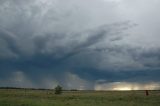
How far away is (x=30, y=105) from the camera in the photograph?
142 ft

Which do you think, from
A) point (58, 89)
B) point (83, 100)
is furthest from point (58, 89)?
point (83, 100)

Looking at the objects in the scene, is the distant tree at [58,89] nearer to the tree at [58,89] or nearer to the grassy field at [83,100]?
the tree at [58,89]

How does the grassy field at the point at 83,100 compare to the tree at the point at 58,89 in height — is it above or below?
below

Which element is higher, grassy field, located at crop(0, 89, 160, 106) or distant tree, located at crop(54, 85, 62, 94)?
distant tree, located at crop(54, 85, 62, 94)

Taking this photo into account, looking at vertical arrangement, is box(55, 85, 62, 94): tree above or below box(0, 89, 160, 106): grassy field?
above

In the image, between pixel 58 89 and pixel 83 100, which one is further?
pixel 58 89

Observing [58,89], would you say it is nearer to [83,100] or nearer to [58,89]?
[58,89]

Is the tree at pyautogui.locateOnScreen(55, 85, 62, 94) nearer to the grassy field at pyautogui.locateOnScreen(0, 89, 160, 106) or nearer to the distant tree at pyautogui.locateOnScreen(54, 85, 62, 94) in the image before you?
the distant tree at pyautogui.locateOnScreen(54, 85, 62, 94)

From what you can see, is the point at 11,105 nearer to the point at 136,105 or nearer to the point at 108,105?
the point at 108,105

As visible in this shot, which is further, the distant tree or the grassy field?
the distant tree

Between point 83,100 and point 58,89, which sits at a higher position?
point 58,89

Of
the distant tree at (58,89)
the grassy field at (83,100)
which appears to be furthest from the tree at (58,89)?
the grassy field at (83,100)

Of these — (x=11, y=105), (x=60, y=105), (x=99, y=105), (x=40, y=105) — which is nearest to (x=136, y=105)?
(x=99, y=105)

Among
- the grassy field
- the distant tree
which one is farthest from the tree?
the grassy field
